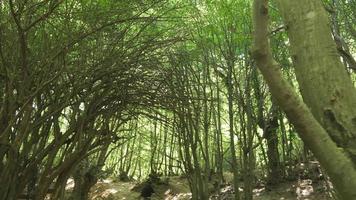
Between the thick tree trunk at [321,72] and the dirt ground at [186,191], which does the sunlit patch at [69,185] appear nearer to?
the dirt ground at [186,191]

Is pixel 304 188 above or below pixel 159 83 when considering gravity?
below

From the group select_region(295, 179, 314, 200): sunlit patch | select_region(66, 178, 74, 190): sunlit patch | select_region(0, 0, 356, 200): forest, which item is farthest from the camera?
select_region(66, 178, 74, 190): sunlit patch

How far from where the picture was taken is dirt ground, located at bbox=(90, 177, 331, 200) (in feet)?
24.3

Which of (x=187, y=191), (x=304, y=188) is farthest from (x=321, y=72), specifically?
(x=187, y=191)

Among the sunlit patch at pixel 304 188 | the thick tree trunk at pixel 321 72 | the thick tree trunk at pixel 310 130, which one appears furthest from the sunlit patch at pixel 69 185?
the thick tree trunk at pixel 310 130

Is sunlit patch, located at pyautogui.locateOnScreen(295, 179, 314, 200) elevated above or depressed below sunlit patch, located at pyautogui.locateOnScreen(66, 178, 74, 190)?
below

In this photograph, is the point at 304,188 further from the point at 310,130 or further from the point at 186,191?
the point at 310,130

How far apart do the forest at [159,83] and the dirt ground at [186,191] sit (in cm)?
4

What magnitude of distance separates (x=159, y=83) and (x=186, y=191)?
16.3 ft

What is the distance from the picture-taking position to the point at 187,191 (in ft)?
31.6

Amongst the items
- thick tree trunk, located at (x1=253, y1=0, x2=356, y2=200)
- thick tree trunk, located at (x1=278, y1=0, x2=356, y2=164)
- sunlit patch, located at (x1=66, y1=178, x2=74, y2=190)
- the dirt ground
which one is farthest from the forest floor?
thick tree trunk, located at (x1=253, y1=0, x2=356, y2=200)

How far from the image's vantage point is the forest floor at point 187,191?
742 centimetres

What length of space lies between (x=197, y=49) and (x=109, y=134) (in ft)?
8.39

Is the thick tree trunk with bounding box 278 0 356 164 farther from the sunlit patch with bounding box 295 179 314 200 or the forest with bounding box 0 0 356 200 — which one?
the sunlit patch with bounding box 295 179 314 200
